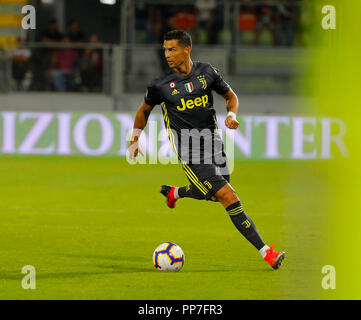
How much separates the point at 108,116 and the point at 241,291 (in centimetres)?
1300

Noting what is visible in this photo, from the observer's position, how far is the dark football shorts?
8125mm

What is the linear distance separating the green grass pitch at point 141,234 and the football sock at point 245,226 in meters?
0.30

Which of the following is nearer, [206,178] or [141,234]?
[206,178]

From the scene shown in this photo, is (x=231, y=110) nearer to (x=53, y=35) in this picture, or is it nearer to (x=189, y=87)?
(x=189, y=87)

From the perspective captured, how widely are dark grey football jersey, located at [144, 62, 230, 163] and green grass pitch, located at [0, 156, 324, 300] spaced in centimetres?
115

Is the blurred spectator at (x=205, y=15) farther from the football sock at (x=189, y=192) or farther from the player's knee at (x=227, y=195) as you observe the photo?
the player's knee at (x=227, y=195)

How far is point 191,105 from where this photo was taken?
Result: 329 inches

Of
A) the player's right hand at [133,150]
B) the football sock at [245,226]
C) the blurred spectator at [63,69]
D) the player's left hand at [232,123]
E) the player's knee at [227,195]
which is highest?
the blurred spectator at [63,69]

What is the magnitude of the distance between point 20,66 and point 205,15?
5.34m

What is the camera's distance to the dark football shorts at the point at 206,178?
Result: 8.12 m

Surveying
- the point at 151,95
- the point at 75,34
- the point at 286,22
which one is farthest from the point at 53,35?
the point at 151,95

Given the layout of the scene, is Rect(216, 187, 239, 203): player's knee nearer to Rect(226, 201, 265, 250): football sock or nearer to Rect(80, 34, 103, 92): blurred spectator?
Rect(226, 201, 265, 250): football sock

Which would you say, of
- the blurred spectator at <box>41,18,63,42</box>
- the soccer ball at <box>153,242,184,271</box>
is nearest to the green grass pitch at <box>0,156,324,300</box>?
the soccer ball at <box>153,242,184,271</box>

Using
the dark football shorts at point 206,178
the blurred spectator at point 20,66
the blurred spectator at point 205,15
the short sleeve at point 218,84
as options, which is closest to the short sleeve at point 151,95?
the short sleeve at point 218,84
